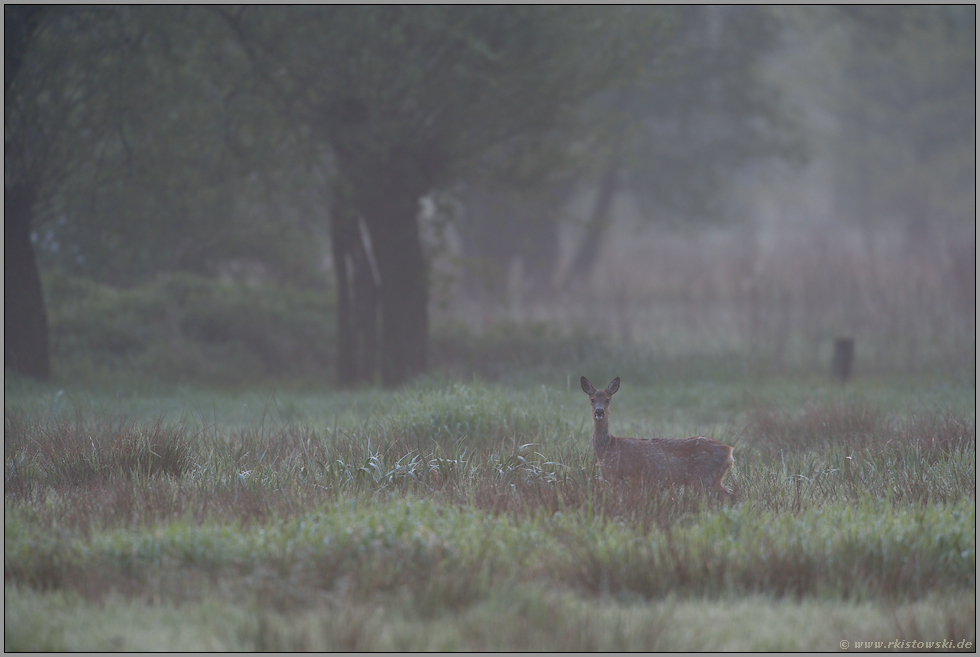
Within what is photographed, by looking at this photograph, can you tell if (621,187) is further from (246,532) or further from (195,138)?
(246,532)

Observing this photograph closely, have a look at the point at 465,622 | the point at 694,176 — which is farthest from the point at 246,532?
the point at 694,176

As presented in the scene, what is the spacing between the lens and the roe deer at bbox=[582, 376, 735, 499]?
271 inches

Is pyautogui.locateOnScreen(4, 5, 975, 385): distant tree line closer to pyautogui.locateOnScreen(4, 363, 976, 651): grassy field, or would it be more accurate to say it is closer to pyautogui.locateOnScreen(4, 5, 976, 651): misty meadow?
pyautogui.locateOnScreen(4, 5, 976, 651): misty meadow

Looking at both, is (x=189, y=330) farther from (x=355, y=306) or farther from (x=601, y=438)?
(x=601, y=438)

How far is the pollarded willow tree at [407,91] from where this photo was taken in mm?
12766

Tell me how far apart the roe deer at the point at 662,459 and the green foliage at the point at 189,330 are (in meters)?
8.88

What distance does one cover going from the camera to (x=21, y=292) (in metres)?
13.0

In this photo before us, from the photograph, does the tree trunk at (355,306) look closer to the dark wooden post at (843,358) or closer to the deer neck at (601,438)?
the dark wooden post at (843,358)

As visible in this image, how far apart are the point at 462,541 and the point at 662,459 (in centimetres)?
205

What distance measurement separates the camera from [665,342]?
16.5m

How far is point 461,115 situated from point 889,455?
24.8 ft

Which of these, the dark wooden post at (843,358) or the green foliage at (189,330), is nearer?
the dark wooden post at (843,358)

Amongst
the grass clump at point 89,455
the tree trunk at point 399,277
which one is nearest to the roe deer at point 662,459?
the grass clump at point 89,455

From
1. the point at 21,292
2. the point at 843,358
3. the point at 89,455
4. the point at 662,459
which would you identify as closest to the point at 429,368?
the point at 21,292
